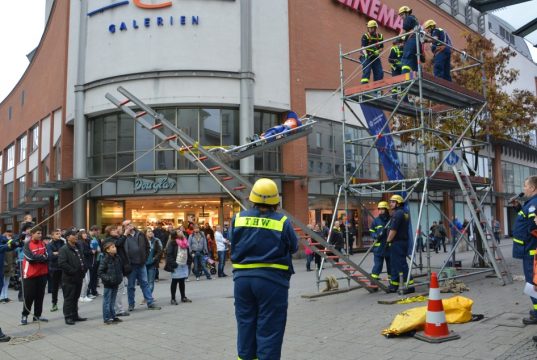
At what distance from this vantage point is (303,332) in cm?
720

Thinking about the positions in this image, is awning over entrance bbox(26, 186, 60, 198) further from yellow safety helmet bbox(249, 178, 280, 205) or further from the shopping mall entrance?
yellow safety helmet bbox(249, 178, 280, 205)

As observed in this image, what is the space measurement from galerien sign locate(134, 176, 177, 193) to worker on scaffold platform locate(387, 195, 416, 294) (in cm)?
1269

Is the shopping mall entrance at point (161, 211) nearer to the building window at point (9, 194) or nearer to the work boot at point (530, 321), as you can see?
the work boot at point (530, 321)

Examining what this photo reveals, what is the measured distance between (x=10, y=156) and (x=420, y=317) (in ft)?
141

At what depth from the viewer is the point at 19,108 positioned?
38.4 m

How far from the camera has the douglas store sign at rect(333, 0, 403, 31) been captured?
2647cm

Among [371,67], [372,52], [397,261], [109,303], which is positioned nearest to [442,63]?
[371,67]

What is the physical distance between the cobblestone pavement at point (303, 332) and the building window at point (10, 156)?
3360 cm

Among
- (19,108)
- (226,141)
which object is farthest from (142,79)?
(19,108)

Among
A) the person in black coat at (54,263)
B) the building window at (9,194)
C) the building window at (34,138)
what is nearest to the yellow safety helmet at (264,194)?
the person in black coat at (54,263)

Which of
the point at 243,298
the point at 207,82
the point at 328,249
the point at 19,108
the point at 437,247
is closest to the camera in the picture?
the point at 243,298

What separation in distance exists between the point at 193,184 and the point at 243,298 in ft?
55.9

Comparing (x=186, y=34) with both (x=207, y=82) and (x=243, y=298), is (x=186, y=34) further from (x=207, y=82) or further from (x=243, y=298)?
(x=243, y=298)

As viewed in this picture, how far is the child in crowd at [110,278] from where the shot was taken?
8812 millimetres
